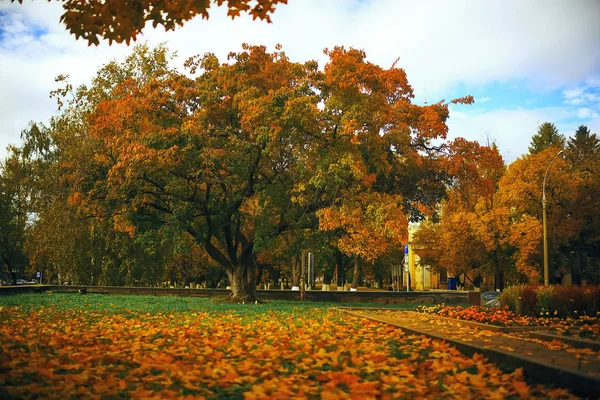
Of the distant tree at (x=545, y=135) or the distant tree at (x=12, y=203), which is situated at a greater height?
the distant tree at (x=545, y=135)

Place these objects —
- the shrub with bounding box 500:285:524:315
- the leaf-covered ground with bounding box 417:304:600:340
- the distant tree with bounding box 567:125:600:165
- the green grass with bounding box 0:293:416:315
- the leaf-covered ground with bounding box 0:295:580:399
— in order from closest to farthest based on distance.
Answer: the leaf-covered ground with bounding box 0:295:580:399
the leaf-covered ground with bounding box 417:304:600:340
the shrub with bounding box 500:285:524:315
the green grass with bounding box 0:293:416:315
the distant tree with bounding box 567:125:600:165

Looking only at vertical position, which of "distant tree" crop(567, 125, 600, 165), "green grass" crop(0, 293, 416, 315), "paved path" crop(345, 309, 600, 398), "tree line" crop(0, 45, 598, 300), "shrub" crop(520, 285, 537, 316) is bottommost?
"green grass" crop(0, 293, 416, 315)

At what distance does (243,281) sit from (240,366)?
20.4m

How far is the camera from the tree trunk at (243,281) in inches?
1080

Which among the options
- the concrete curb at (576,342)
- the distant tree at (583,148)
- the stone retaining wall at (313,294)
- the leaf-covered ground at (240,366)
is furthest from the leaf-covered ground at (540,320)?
the distant tree at (583,148)

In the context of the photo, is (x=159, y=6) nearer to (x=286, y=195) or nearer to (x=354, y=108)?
(x=354, y=108)

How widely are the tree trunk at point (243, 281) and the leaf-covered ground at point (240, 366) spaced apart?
51.1ft

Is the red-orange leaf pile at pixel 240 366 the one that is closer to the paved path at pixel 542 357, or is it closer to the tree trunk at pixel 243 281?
the paved path at pixel 542 357

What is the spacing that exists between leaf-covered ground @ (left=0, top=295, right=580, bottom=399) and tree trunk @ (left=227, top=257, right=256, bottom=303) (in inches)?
613

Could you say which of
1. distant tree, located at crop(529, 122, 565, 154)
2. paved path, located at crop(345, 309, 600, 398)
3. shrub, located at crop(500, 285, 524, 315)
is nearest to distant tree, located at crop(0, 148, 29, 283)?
shrub, located at crop(500, 285, 524, 315)

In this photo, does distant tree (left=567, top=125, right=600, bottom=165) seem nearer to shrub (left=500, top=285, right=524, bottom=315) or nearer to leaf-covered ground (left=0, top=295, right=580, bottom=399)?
shrub (left=500, top=285, right=524, bottom=315)

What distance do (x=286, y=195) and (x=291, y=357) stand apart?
1723cm

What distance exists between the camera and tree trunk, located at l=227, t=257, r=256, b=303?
2742 cm

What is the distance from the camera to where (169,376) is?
6.85 meters
